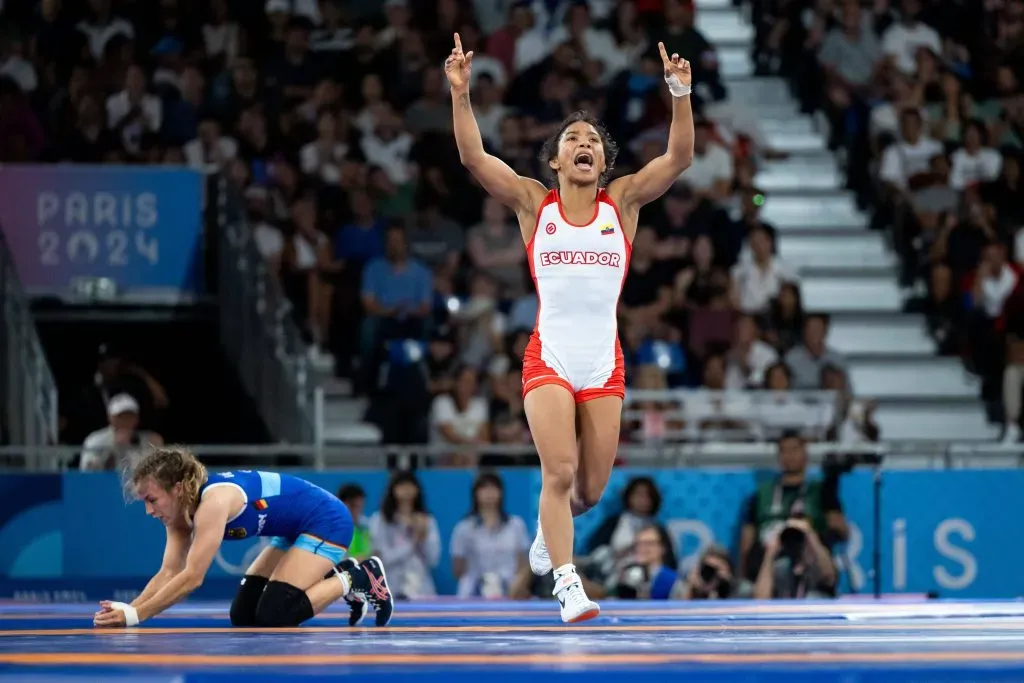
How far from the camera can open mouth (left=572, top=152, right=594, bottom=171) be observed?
7031 mm

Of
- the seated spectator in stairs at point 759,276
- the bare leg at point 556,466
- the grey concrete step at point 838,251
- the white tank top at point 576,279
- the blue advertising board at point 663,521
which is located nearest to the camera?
the bare leg at point 556,466

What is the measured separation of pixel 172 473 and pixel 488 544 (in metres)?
3.65

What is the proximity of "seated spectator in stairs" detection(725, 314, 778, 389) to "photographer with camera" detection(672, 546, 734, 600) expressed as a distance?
7.48ft

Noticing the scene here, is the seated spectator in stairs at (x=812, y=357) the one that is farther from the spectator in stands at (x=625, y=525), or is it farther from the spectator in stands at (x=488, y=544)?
the spectator in stands at (x=488, y=544)

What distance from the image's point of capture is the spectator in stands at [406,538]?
34.6ft

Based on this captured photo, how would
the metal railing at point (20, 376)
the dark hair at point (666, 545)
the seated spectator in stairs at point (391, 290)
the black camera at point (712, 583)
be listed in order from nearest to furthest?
the black camera at point (712, 583) → the dark hair at point (666, 545) → the metal railing at point (20, 376) → the seated spectator in stairs at point (391, 290)

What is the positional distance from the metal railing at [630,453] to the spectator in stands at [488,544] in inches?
13.0

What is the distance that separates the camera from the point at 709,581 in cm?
1007

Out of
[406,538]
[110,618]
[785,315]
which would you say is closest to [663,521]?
[406,538]

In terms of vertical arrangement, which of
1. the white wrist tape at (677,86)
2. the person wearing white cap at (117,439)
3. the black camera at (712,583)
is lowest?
the black camera at (712,583)

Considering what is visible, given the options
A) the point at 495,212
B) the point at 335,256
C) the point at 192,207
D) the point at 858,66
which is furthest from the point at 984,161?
→ the point at 192,207

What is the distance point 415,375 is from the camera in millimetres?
11883

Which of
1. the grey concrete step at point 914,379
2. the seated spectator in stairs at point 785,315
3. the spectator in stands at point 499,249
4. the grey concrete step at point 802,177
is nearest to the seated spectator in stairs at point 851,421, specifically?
the seated spectator in stairs at point 785,315

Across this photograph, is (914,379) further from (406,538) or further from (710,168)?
(406,538)
